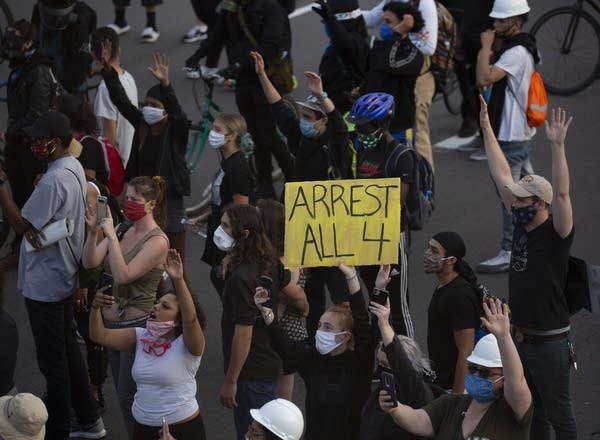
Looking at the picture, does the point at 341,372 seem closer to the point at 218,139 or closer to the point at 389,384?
the point at 389,384

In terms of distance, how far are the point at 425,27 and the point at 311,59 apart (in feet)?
14.5

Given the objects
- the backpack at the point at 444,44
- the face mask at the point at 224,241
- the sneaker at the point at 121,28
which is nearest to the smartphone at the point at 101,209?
the face mask at the point at 224,241

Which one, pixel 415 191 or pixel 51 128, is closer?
pixel 51 128

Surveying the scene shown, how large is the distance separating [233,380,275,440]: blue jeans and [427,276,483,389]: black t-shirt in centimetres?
94

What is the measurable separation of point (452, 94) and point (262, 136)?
3.34 m

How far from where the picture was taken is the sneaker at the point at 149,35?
1502 centimetres

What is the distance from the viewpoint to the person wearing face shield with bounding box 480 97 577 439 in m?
6.46

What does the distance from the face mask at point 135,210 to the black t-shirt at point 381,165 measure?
5.26 feet

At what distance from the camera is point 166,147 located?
8688 mm

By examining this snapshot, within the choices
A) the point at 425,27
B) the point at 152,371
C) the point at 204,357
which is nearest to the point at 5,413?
the point at 152,371

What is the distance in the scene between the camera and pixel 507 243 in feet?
30.9

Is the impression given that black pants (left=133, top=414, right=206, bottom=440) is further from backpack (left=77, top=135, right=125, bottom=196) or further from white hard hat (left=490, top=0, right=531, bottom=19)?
white hard hat (left=490, top=0, right=531, bottom=19)

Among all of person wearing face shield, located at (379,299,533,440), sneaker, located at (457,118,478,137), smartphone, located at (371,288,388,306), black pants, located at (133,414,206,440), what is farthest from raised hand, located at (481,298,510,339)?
sneaker, located at (457,118,478,137)

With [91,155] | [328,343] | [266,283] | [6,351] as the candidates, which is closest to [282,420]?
[328,343]
